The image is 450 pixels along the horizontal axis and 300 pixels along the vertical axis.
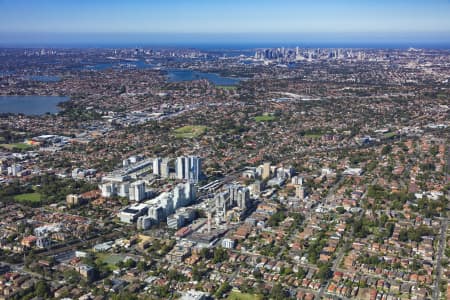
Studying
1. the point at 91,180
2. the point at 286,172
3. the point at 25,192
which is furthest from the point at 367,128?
the point at 25,192

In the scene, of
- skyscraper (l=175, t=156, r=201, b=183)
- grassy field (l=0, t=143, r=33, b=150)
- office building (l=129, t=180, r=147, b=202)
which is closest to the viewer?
office building (l=129, t=180, r=147, b=202)

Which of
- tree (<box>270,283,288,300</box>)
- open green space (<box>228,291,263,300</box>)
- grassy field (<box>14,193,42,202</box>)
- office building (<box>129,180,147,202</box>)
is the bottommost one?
open green space (<box>228,291,263,300</box>)

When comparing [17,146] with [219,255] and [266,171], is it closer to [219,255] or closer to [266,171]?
[266,171]

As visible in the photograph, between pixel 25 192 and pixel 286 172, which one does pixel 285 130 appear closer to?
pixel 286 172

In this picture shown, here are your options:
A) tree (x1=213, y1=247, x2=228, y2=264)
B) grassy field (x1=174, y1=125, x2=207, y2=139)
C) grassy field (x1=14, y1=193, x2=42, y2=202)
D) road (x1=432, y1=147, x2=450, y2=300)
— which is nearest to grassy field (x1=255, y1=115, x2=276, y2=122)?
grassy field (x1=174, y1=125, x2=207, y2=139)

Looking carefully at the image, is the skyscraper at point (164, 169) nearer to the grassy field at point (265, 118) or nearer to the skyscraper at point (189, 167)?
the skyscraper at point (189, 167)

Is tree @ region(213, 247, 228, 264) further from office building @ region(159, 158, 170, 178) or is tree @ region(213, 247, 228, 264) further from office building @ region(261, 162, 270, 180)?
office building @ region(159, 158, 170, 178)

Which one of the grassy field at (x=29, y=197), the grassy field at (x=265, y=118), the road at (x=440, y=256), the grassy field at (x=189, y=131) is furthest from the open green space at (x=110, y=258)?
the grassy field at (x=265, y=118)
